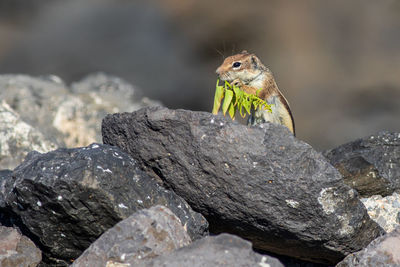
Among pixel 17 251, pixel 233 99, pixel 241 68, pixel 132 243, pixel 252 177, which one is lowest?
pixel 17 251

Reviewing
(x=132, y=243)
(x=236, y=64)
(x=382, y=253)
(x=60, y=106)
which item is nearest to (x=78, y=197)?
(x=132, y=243)

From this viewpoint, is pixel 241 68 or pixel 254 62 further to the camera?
pixel 254 62

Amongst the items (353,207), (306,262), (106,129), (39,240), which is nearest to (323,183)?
(353,207)

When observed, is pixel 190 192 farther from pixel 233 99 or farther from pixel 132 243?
pixel 233 99

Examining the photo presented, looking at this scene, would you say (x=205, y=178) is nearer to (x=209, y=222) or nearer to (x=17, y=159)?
(x=209, y=222)

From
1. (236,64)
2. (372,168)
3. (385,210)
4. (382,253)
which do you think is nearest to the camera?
(382,253)

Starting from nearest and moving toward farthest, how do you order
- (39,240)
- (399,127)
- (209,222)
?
(39,240), (209,222), (399,127)

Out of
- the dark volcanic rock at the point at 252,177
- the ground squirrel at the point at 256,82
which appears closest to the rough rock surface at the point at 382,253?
the dark volcanic rock at the point at 252,177

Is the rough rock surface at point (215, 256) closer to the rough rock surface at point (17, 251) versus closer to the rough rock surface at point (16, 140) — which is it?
the rough rock surface at point (17, 251)
